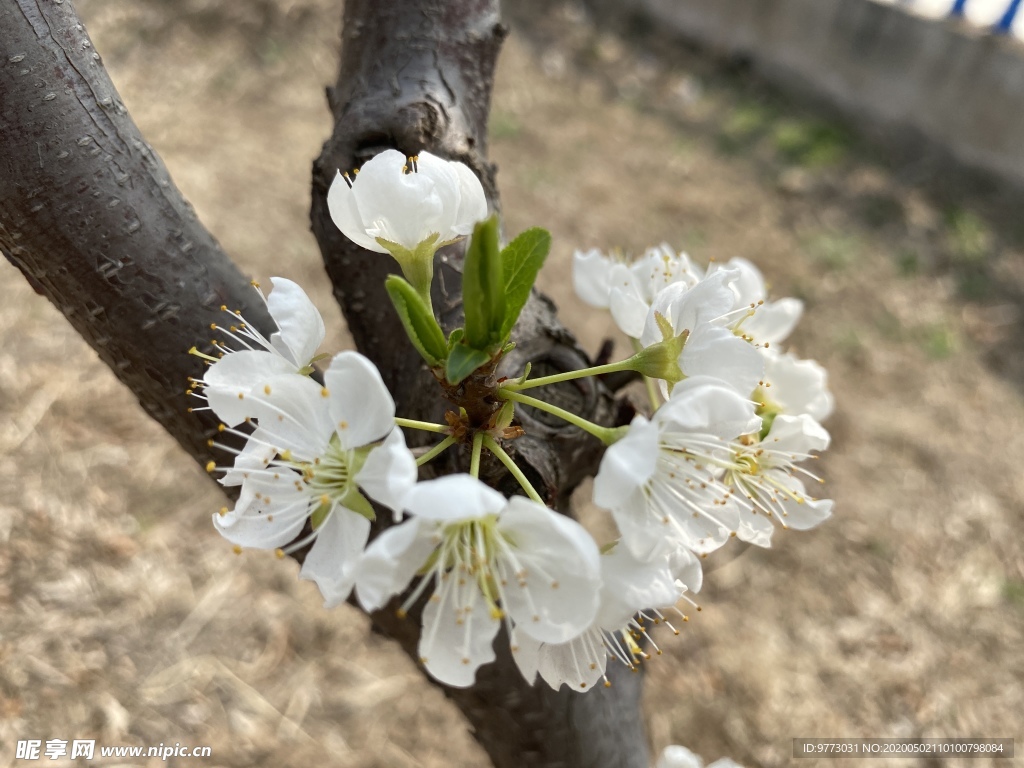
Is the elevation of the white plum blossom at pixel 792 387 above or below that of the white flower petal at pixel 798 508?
above

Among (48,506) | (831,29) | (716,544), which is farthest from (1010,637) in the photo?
(831,29)

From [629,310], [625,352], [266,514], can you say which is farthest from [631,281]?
[625,352]

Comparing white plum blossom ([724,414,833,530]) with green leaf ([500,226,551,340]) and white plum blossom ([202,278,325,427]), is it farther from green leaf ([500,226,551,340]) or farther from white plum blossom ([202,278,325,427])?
white plum blossom ([202,278,325,427])

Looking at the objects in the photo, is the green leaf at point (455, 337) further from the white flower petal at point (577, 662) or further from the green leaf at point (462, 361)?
the white flower petal at point (577, 662)

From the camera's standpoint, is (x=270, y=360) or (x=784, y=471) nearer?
(x=270, y=360)

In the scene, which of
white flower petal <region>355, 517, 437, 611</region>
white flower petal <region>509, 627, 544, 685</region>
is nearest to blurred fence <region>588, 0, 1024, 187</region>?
white flower petal <region>509, 627, 544, 685</region>

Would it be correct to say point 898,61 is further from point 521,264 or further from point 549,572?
point 549,572

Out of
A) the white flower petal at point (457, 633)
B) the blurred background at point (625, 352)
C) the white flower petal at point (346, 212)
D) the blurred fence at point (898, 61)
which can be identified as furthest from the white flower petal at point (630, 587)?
the blurred fence at point (898, 61)
